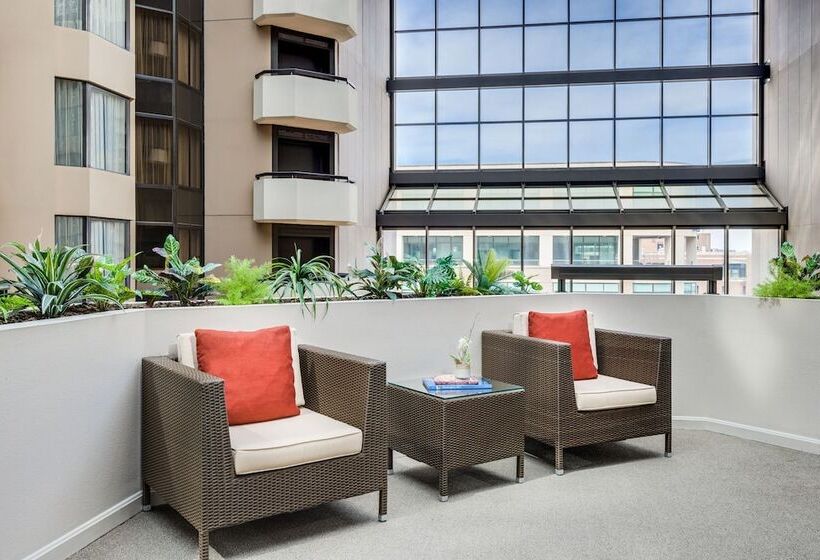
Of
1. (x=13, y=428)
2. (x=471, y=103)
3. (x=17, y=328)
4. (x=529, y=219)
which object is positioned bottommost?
(x=13, y=428)

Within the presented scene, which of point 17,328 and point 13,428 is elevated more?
point 17,328

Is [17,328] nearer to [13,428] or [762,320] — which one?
[13,428]

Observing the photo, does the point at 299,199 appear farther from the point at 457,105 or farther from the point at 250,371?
the point at 250,371

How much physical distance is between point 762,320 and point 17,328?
4664 millimetres

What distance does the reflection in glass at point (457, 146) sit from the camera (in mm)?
14898

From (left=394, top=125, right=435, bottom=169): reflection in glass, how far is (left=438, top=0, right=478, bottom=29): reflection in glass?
7.68ft

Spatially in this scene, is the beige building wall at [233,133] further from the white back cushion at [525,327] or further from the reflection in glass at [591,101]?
the white back cushion at [525,327]

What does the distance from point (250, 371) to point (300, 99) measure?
28.1ft

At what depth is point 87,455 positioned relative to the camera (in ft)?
10.2

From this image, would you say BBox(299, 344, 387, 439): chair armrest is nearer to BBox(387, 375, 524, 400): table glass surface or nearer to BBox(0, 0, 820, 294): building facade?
BBox(387, 375, 524, 400): table glass surface

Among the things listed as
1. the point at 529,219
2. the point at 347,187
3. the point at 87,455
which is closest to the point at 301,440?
the point at 87,455

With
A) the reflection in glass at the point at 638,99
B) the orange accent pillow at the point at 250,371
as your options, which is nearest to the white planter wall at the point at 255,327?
the orange accent pillow at the point at 250,371

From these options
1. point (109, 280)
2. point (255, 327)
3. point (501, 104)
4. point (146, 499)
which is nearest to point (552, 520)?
point (255, 327)

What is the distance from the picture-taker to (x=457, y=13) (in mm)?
15133
